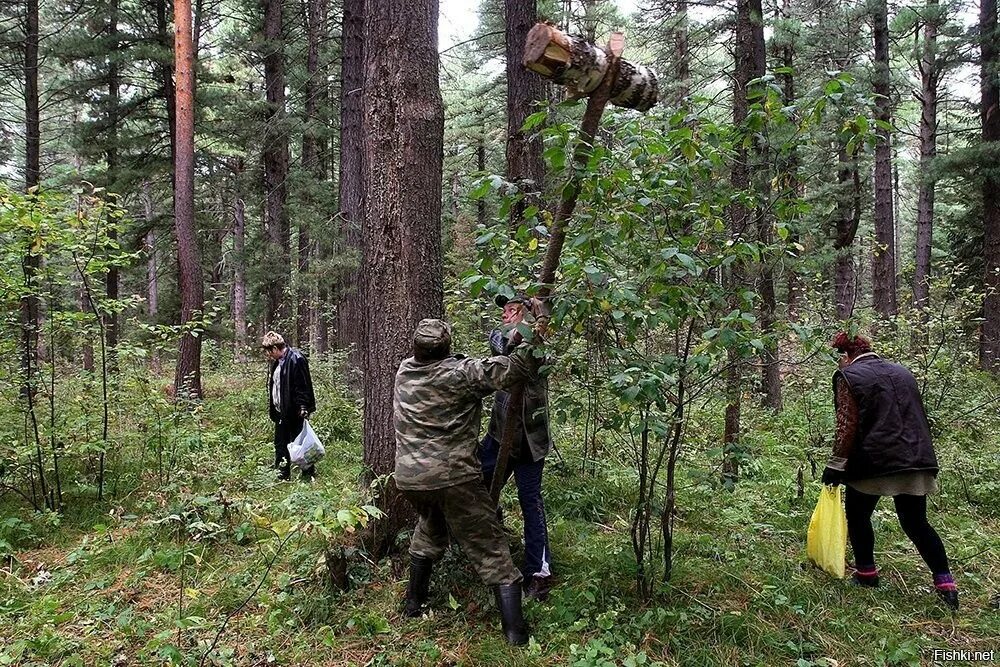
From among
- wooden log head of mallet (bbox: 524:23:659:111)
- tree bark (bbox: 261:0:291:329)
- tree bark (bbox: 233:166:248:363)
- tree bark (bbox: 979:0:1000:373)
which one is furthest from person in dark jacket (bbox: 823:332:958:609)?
tree bark (bbox: 233:166:248:363)

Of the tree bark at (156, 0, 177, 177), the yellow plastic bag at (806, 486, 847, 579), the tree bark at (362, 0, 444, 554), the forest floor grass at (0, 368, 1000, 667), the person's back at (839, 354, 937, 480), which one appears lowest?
the forest floor grass at (0, 368, 1000, 667)

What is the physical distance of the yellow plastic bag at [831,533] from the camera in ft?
14.2

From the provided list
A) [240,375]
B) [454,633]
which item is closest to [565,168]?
[454,633]

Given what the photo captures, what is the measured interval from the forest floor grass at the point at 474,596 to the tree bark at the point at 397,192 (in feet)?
2.42

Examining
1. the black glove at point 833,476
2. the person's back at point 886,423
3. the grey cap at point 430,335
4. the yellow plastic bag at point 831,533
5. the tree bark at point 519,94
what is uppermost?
the tree bark at point 519,94

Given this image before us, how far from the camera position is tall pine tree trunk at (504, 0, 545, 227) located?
23.7 ft

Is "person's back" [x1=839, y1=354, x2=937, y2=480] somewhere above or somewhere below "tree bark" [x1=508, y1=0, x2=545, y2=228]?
below

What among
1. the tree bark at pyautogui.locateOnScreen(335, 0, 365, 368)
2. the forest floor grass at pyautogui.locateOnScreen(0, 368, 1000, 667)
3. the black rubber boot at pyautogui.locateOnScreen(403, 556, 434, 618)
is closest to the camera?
the forest floor grass at pyautogui.locateOnScreen(0, 368, 1000, 667)

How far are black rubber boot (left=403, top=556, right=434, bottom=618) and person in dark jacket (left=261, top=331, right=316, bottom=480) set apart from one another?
3.41 m

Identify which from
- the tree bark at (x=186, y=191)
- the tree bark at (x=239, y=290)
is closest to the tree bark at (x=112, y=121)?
the tree bark at (x=186, y=191)

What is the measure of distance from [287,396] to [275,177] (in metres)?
9.89

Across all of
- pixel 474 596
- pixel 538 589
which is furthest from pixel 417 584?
pixel 538 589

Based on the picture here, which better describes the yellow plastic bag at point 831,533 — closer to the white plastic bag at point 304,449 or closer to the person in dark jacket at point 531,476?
the person in dark jacket at point 531,476

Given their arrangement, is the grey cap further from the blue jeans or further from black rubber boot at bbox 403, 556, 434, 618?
black rubber boot at bbox 403, 556, 434, 618
